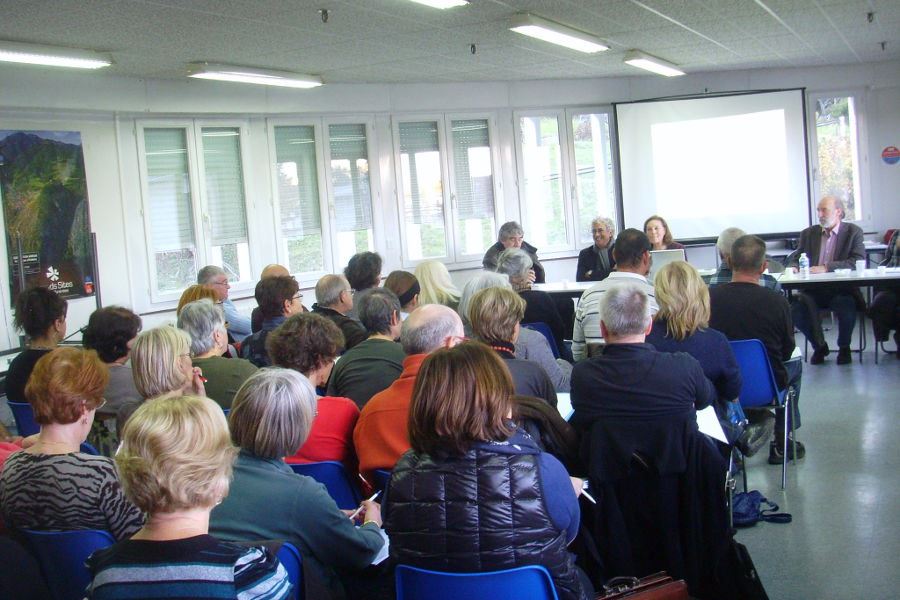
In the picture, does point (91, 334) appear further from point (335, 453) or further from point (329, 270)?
point (329, 270)

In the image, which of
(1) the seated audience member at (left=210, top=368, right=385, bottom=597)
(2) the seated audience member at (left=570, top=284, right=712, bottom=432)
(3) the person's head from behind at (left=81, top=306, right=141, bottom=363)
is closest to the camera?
(1) the seated audience member at (left=210, top=368, right=385, bottom=597)

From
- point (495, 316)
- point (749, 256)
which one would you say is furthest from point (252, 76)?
point (495, 316)

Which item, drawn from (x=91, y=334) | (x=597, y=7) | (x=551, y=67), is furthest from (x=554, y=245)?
(x=91, y=334)

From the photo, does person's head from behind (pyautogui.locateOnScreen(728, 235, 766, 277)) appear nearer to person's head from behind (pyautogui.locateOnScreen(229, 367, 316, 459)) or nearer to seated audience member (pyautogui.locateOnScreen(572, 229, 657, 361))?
seated audience member (pyautogui.locateOnScreen(572, 229, 657, 361))

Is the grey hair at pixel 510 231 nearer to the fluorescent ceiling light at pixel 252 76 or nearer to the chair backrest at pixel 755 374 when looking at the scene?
the fluorescent ceiling light at pixel 252 76

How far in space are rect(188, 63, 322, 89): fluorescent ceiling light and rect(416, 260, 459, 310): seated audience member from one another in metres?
3.00

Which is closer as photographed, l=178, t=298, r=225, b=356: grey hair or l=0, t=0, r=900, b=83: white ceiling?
l=178, t=298, r=225, b=356: grey hair

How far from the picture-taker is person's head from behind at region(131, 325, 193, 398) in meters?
3.46

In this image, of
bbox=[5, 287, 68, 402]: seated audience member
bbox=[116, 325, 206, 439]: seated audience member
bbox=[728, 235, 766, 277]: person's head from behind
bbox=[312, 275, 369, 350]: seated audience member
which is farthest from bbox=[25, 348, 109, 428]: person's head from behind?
bbox=[728, 235, 766, 277]: person's head from behind

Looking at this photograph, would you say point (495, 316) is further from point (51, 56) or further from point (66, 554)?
point (51, 56)

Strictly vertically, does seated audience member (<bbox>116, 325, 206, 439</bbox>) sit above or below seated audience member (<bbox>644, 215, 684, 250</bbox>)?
below

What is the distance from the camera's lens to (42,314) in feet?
15.7

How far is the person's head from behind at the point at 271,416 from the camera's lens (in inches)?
93.5

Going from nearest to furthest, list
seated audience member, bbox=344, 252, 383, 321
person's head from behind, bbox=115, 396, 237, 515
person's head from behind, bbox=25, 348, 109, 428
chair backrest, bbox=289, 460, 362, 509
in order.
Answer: person's head from behind, bbox=115, 396, 237, 515
person's head from behind, bbox=25, 348, 109, 428
chair backrest, bbox=289, 460, 362, 509
seated audience member, bbox=344, 252, 383, 321
